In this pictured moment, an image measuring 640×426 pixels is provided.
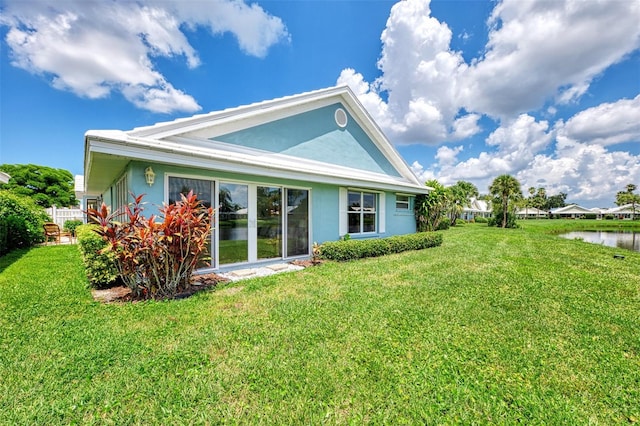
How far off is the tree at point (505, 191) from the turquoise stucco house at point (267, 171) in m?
25.1

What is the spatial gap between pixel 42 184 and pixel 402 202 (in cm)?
4854

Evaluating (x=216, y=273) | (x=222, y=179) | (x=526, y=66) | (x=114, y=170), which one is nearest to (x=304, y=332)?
(x=216, y=273)

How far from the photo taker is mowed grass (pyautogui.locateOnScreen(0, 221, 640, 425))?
7.80ft

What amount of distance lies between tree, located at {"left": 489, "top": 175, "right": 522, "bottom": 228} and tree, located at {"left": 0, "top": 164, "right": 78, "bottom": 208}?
195 feet

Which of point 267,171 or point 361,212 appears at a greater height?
point 267,171

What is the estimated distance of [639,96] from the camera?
1423cm

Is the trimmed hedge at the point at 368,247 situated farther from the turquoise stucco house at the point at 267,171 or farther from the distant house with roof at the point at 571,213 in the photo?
the distant house with roof at the point at 571,213

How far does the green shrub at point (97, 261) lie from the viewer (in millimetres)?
5543

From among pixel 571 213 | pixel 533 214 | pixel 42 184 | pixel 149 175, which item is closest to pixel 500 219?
pixel 149 175

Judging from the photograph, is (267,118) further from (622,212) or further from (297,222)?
(622,212)

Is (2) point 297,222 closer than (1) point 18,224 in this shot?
Yes

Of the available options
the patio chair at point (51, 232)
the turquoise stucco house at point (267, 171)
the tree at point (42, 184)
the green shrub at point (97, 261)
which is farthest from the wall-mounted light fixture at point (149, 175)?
the tree at point (42, 184)

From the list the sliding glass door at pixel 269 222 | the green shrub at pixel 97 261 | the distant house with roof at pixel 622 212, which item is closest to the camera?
the green shrub at pixel 97 261

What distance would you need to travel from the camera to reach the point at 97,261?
5668 millimetres
